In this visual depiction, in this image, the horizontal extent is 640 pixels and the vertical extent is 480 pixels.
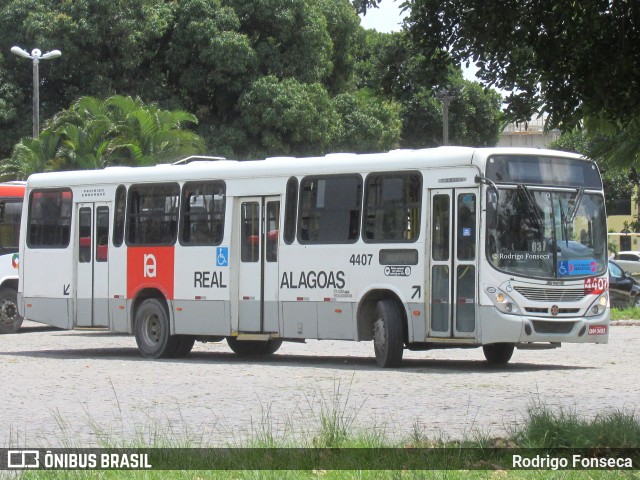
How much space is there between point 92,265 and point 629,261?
141 ft

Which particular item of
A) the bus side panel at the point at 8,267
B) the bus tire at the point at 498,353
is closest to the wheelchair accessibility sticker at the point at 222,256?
the bus tire at the point at 498,353

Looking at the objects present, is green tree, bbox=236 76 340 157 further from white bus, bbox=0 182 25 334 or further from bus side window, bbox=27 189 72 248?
bus side window, bbox=27 189 72 248

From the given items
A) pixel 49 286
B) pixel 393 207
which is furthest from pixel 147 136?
pixel 393 207

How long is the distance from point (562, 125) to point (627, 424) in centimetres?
239

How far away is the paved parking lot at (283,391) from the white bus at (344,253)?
630 mm

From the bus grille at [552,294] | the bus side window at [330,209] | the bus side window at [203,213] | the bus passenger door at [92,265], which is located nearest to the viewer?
the bus grille at [552,294]

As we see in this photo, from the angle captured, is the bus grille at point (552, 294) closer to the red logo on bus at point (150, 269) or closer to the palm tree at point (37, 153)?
the red logo on bus at point (150, 269)

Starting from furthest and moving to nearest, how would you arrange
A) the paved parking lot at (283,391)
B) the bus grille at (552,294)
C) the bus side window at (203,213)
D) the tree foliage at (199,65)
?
the tree foliage at (199,65) < the bus side window at (203,213) < the bus grille at (552,294) < the paved parking lot at (283,391)

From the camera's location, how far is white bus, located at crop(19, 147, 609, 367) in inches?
711

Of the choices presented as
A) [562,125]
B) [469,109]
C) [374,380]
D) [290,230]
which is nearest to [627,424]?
[562,125]

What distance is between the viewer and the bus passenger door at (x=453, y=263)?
18062 mm

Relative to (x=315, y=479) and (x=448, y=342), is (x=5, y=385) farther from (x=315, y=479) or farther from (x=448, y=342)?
(x=315, y=479)

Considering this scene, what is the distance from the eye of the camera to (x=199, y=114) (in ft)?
153

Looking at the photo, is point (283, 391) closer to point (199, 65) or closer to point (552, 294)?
point (552, 294)
